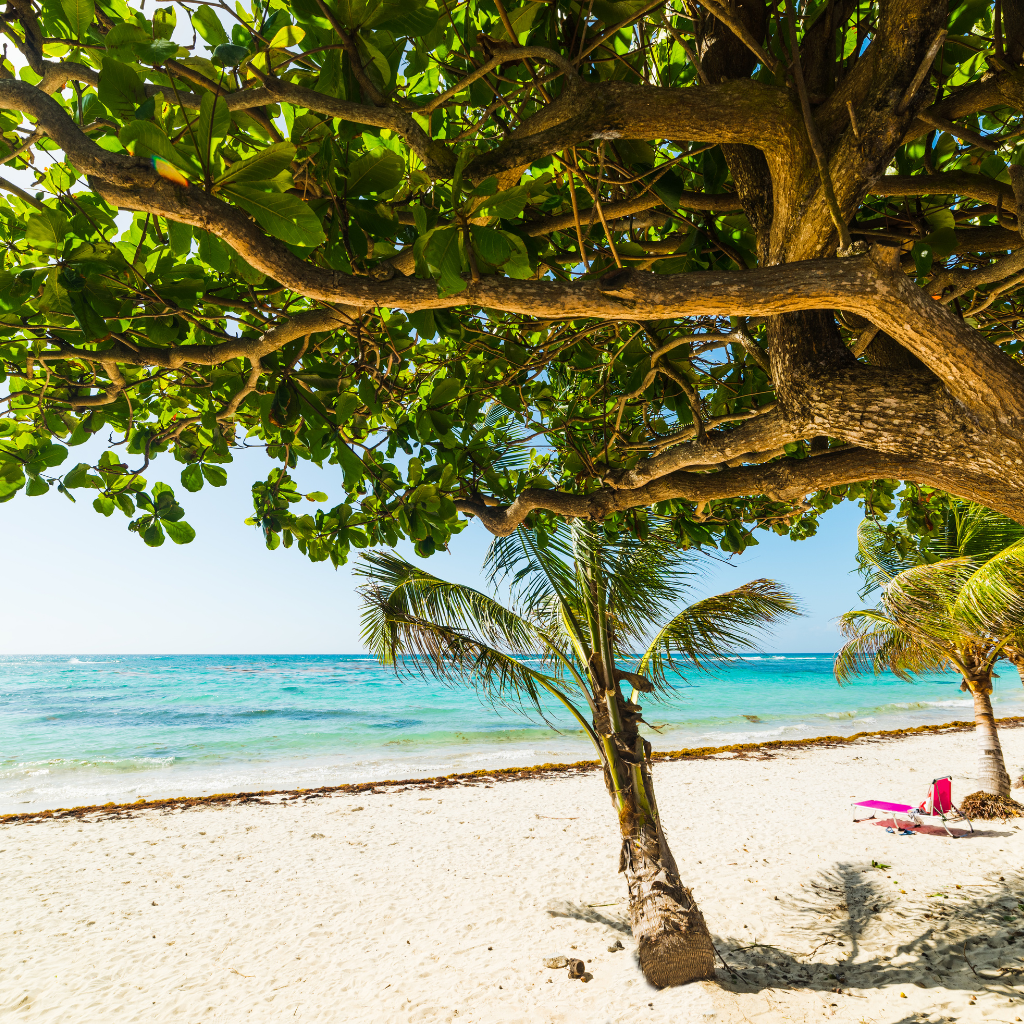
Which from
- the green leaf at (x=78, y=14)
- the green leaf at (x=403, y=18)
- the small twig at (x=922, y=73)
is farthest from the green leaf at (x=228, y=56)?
the small twig at (x=922, y=73)

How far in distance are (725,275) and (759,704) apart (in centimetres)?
2755

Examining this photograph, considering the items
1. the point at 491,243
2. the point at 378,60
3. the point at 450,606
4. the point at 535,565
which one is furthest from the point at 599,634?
the point at 378,60

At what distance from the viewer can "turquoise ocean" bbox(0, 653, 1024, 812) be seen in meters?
12.2

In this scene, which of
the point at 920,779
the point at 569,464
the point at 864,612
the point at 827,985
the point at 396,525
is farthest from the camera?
the point at 920,779

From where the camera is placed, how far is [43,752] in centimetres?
1494

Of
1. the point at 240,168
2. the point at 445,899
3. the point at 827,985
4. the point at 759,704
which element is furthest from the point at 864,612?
the point at 759,704

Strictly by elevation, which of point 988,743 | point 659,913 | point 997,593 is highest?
point 997,593

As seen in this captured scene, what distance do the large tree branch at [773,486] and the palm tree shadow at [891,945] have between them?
9.71 feet

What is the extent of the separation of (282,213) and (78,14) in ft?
2.59

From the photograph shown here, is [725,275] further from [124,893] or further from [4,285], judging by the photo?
[124,893]

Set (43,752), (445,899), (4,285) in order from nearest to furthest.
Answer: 1. (4,285)
2. (445,899)
3. (43,752)

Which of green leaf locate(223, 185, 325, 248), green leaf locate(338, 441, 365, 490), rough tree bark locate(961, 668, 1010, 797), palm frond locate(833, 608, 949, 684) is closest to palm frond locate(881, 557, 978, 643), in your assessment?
palm frond locate(833, 608, 949, 684)

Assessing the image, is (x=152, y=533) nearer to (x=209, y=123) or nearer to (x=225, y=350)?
(x=225, y=350)

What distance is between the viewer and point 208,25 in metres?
1.59
